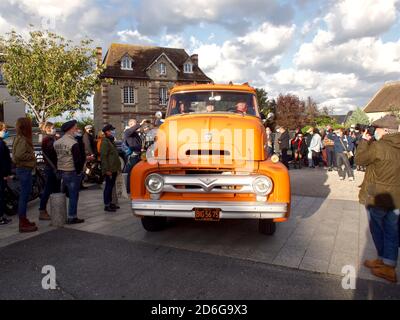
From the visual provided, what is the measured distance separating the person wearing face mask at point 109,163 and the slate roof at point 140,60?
2784 cm

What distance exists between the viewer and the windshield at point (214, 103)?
6156 mm

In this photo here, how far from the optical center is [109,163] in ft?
23.0

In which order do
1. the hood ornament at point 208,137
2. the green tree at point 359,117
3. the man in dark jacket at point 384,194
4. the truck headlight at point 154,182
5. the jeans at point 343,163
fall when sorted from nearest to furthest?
the man in dark jacket at point 384,194 → the truck headlight at point 154,182 → the hood ornament at point 208,137 → the jeans at point 343,163 → the green tree at point 359,117

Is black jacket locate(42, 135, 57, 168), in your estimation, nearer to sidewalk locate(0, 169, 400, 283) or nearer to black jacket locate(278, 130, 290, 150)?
sidewalk locate(0, 169, 400, 283)

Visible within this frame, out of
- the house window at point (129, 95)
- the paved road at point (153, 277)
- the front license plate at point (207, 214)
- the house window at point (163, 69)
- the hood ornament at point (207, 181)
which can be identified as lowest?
the paved road at point (153, 277)

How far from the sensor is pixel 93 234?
568 centimetres

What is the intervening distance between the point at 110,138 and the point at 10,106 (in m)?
30.1

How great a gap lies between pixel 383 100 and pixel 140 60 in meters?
46.2

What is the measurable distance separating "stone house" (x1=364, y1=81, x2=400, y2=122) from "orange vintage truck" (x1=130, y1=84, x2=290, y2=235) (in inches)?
2366

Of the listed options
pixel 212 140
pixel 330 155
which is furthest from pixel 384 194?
pixel 330 155

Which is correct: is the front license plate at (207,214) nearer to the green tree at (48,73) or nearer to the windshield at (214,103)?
the windshield at (214,103)

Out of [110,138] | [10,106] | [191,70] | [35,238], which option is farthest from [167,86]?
[35,238]

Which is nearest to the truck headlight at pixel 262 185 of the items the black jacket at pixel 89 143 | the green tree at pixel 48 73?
the black jacket at pixel 89 143

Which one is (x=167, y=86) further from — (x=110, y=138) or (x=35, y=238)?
(x=35, y=238)
